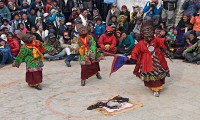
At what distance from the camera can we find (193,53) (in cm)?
1073

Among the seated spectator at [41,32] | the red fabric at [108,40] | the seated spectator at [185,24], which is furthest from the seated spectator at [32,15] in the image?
the seated spectator at [185,24]

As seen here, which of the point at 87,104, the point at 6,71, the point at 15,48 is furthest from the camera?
the point at 15,48

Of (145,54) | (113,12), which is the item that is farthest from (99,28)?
(145,54)

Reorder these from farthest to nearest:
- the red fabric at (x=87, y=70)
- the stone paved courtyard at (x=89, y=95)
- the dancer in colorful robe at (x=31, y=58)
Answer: the red fabric at (x=87, y=70) → the dancer in colorful robe at (x=31, y=58) → the stone paved courtyard at (x=89, y=95)

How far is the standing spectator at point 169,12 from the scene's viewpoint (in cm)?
1308

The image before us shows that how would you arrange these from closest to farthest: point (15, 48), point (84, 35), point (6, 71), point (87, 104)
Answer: point (87, 104), point (84, 35), point (6, 71), point (15, 48)

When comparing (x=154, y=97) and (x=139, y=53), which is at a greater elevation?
(x=139, y=53)

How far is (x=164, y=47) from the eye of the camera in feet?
25.5

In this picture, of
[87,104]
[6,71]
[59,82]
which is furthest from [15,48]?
[87,104]

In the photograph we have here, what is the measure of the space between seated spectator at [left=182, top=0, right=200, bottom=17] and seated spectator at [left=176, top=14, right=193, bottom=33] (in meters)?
0.33

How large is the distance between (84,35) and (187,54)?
11.8ft

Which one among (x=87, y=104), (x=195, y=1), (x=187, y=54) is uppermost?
(x=195, y=1)

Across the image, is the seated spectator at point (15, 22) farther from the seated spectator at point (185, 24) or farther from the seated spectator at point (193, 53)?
the seated spectator at point (193, 53)

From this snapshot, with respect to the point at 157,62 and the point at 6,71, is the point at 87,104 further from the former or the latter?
the point at 6,71
